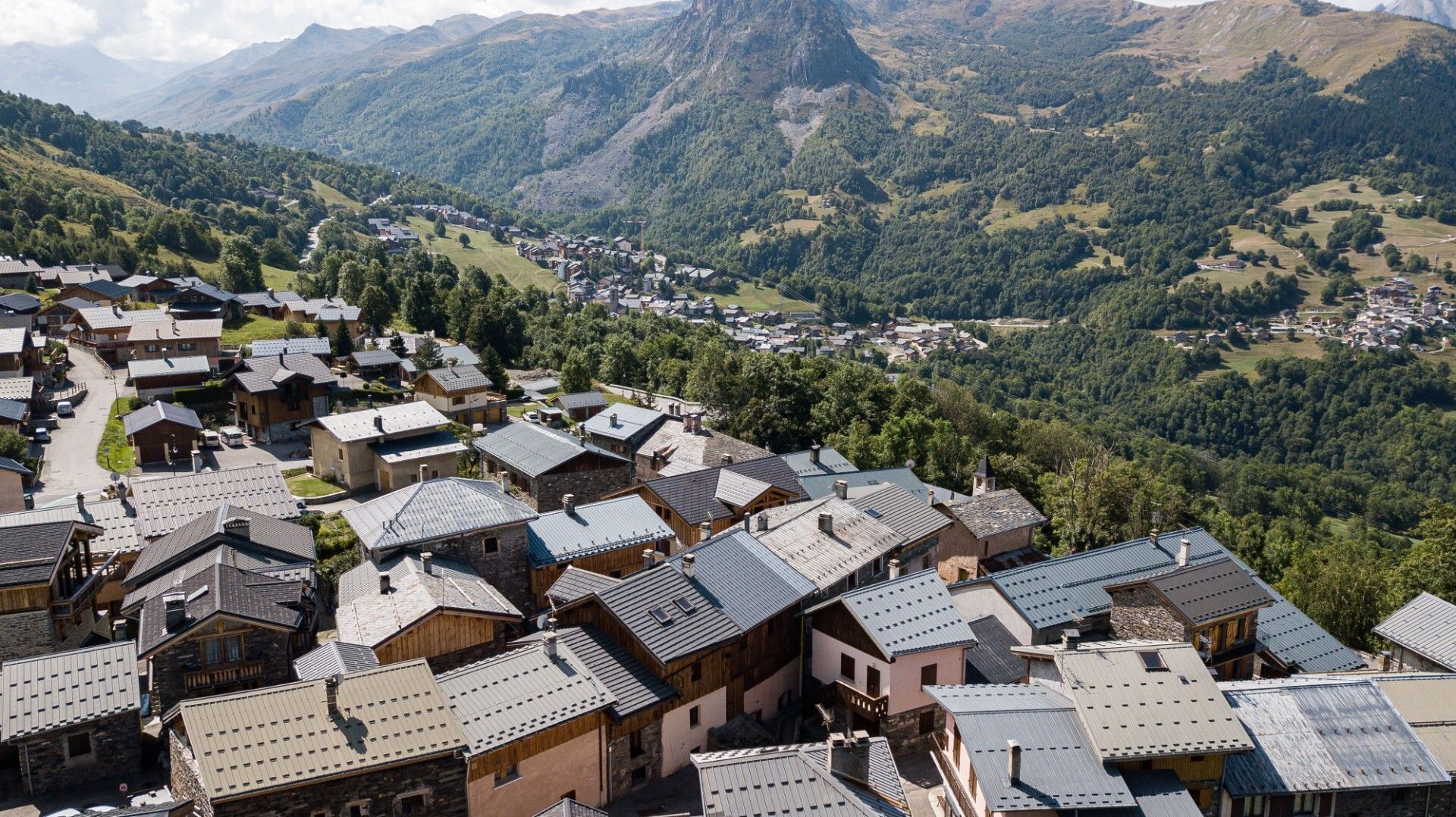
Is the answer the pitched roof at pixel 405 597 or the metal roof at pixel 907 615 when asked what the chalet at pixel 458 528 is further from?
the metal roof at pixel 907 615

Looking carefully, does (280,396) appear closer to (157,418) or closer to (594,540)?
(157,418)

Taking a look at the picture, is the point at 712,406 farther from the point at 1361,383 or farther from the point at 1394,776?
the point at 1361,383

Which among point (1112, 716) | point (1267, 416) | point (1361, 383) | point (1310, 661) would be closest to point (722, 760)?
point (1112, 716)

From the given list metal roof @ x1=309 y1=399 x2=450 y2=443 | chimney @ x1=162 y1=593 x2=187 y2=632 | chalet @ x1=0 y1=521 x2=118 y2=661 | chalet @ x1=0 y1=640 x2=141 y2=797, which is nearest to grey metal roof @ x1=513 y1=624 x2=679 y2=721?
chimney @ x1=162 y1=593 x2=187 y2=632

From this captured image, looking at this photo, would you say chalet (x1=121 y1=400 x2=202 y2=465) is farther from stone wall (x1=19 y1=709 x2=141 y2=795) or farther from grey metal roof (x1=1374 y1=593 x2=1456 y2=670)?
grey metal roof (x1=1374 y1=593 x2=1456 y2=670)

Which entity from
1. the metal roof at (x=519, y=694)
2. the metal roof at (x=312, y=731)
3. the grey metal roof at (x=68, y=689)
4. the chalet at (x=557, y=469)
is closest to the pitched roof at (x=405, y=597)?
the metal roof at (x=519, y=694)

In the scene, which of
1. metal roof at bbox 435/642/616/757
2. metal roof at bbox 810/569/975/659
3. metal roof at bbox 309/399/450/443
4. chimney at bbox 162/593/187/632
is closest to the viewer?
metal roof at bbox 435/642/616/757
